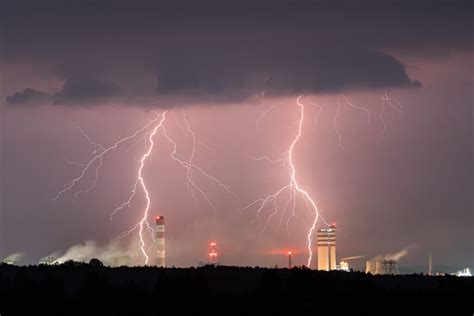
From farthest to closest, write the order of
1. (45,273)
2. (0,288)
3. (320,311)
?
(45,273) → (0,288) → (320,311)

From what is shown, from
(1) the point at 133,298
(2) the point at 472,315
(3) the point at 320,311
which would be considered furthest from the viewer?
(1) the point at 133,298

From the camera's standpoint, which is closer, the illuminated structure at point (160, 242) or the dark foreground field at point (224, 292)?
the dark foreground field at point (224, 292)

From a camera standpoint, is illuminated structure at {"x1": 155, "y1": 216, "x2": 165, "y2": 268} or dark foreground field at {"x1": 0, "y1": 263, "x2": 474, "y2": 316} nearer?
dark foreground field at {"x1": 0, "y1": 263, "x2": 474, "y2": 316}

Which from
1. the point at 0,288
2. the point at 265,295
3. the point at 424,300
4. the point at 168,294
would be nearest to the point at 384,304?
the point at 424,300

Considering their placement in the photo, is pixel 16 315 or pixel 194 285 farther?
pixel 194 285

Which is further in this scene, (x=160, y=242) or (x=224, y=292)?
(x=160, y=242)

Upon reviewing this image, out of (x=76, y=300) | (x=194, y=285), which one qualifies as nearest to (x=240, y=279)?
(x=194, y=285)

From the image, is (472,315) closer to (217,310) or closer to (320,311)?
(320,311)

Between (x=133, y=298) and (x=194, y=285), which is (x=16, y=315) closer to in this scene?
(x=133, y=298)
